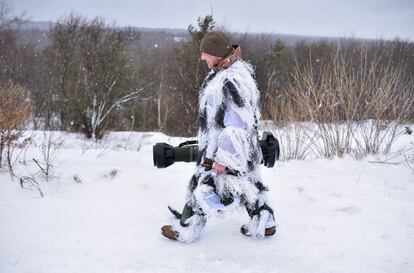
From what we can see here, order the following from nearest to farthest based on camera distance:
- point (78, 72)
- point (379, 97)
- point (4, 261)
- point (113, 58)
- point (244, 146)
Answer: point (4, 261) → point (244, 146) → point (379, 97) → point (113, 58) → point (78, 72)

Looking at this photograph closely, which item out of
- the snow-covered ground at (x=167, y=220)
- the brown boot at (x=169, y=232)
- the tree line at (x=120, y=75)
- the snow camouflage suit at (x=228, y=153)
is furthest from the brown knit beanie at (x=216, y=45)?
the tree line at (x=120, y=75)

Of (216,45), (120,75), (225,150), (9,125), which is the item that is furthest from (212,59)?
(120,75)

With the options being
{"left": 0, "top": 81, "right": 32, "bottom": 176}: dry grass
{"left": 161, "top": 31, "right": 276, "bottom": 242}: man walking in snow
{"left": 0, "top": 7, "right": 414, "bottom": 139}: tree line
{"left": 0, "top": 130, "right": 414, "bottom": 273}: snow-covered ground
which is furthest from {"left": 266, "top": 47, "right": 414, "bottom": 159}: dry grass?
{"left": 0, "top": 7, "right": 414, "bottom": 139}: tree line

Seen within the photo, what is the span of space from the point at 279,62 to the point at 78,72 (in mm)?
14016

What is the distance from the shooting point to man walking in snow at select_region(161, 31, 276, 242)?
2236 millimetres

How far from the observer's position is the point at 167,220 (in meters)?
2.77

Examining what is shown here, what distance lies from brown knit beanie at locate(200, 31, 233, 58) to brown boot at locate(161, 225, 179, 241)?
1191 mm

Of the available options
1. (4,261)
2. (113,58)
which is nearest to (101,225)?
(4,261)

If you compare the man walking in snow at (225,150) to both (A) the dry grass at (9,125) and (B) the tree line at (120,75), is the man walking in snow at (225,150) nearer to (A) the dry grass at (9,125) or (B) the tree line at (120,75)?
(A) the dry grass at (9,125)

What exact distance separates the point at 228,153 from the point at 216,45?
2.23ft

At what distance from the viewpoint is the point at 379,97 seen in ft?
17.0

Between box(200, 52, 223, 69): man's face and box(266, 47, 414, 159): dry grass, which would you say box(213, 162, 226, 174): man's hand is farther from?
box(266, 47, 414, 159): dry grass

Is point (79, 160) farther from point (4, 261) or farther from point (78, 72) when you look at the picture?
point (78, 72)

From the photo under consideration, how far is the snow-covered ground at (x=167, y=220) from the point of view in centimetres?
221
